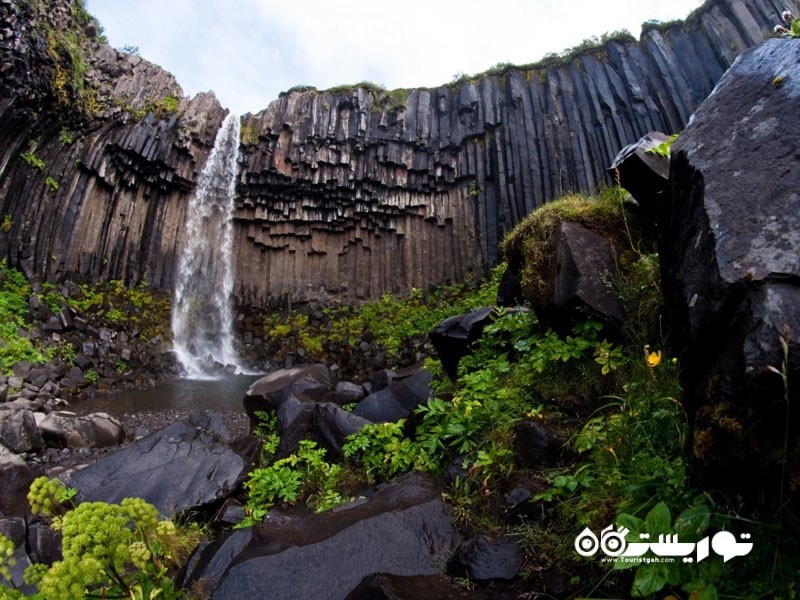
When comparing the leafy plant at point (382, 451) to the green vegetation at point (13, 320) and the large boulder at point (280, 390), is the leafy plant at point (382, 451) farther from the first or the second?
the green vegetation at point (13, 320)

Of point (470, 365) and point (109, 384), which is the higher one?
point (109, 384)

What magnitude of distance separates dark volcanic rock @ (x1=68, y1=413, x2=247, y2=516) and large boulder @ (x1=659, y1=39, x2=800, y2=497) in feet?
15.5

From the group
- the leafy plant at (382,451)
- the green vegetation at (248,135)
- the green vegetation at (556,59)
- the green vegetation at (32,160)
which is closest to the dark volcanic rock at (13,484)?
the leafy plant at (382,451)

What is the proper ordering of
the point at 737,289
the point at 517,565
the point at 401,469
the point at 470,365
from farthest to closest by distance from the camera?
the point at 470,365 < the point at 401,469 < the point at 517,565 < the point at 737,289

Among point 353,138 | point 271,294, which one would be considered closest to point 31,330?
point 271,294

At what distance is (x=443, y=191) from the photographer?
18.5 metres

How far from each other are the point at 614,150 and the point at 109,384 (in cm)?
1639

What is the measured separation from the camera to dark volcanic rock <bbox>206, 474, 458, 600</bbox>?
101 inches

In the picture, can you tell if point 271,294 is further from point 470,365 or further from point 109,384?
point 470,365

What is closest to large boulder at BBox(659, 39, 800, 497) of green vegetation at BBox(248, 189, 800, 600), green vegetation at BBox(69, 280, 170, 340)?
green vegetation at BBox(248, 189, 800, 600)

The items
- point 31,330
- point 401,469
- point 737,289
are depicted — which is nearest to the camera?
point 737,289

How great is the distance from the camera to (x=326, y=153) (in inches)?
706

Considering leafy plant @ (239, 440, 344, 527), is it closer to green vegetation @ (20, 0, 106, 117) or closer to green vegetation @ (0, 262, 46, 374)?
green vegetation @ (0, 262, 46, 374)

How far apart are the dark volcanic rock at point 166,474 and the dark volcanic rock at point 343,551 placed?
7.23 ft
